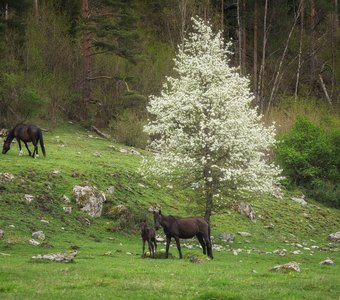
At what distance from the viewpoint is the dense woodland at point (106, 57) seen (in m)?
51.9

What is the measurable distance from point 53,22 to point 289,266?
43083 mm

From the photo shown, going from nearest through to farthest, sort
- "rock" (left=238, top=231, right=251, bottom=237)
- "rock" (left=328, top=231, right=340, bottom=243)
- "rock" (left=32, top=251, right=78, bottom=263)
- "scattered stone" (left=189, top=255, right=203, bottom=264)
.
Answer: "rock" (left=32, top=251, right=78, bottom=263)
"scattered stone" (left=189, top=255, right=203, bottom=264)
"rock" (left=238, top=231, right=251, bottom=237)
"rock" (left=328, top=231, right=340, bottom=243)

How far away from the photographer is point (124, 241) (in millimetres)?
Answer: 30047

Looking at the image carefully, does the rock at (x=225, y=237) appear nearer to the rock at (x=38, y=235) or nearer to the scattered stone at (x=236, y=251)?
the scattered stone at (x=236, y=251)

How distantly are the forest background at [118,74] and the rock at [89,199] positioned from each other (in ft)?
55.0

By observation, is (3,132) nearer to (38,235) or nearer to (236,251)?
(38,235)

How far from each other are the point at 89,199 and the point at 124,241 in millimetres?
3312

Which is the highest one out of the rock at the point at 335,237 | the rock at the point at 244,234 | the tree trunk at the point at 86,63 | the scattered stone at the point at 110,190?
the tree trunk at the point at 86,63

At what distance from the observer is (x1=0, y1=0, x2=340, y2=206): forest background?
49.4m

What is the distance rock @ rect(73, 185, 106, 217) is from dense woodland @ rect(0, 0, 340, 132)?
1673cm

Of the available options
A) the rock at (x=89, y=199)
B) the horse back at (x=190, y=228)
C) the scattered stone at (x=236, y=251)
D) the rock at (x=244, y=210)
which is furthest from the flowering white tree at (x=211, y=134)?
the rock at (x=244, y=210)

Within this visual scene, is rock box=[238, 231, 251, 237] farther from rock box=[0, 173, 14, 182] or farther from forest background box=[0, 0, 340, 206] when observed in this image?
forest background box=[0, 0, 340, 206]

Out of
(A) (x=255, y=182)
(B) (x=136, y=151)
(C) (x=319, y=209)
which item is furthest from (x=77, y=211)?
(C) (x=319, y=209)

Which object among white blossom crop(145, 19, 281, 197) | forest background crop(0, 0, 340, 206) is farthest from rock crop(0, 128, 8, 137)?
white blossom crop(145, 19, 281, 197)
